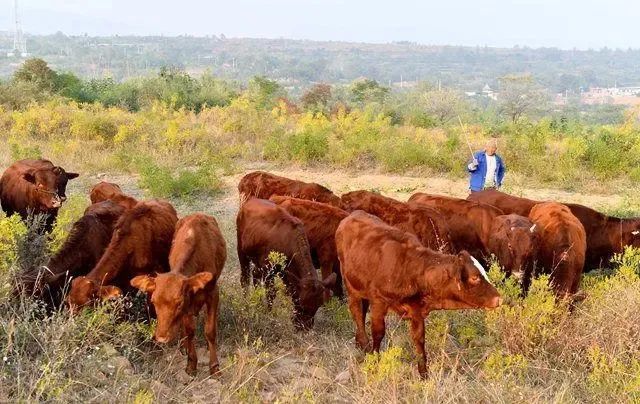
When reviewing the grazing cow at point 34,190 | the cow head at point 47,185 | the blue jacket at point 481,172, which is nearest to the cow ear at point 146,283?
the grazing cow at point 34,190

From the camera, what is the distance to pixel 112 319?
5602 millimetres

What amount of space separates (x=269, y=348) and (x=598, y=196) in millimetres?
10487

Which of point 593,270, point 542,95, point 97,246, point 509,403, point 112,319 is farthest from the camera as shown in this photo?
point 542,95

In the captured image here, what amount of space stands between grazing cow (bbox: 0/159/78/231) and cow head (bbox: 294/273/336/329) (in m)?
3.97

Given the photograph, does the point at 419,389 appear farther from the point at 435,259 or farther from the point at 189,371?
the point at 189,371

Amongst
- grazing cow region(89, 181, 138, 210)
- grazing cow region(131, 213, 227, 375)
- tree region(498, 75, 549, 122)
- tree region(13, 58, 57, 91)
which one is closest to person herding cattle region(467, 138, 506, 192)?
grazing cow region(89, 181, 138, 210)

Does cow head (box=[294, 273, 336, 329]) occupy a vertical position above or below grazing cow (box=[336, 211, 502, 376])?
below

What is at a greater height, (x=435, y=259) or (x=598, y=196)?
(x=435, y=259)

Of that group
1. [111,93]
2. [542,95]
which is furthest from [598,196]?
[542,95]

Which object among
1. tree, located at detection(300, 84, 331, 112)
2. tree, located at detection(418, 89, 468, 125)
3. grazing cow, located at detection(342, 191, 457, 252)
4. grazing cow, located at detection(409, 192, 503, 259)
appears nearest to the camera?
grazing cow, located at detection(342, 191, 457, 252)

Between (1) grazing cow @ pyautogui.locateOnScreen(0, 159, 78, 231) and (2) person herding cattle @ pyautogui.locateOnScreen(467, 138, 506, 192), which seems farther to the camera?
(2) person herding cattle @ pyautogui.locateOnScreen(467, 138, 506, 192)

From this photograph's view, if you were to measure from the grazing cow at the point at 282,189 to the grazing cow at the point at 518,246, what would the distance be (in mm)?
2519

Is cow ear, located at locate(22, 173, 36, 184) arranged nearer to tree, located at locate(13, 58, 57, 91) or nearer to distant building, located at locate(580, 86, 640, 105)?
tree, located at locate(13, 58, 57, 91)

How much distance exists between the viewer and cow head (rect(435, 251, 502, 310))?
5355mm
